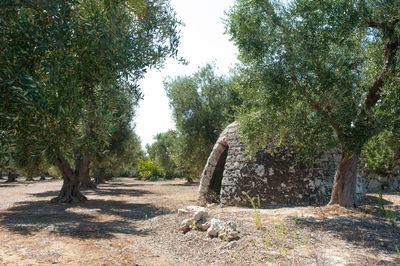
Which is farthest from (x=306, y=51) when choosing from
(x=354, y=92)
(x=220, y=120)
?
(x=220, y=120)

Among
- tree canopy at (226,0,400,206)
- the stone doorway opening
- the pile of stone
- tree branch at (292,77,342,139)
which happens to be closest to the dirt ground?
the pile of stone

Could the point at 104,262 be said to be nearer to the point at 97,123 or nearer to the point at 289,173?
the point at 97,123

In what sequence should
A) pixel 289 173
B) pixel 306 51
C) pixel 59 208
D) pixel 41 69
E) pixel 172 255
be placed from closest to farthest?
1. pixel 41 69
2. pixel 172 255
3. pixel 306 51
4. pixel 289 173
5. pixel 59 208

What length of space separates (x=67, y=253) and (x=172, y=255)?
2.11 meters

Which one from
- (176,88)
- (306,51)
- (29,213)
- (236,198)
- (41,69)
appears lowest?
(29,213)

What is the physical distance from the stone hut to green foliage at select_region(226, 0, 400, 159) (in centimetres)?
187

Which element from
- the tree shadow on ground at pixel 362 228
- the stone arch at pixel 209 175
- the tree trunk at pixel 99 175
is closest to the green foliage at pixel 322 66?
the tree shadow on ground at pixel 362 228

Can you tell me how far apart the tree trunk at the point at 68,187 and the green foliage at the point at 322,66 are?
11.0 m

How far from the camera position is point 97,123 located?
200 inches

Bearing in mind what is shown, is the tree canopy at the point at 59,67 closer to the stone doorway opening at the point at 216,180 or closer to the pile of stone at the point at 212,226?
the pile of stone at the point at 212,226

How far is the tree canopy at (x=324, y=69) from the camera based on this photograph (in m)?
6.39

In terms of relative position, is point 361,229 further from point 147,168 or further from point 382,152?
point 147,168

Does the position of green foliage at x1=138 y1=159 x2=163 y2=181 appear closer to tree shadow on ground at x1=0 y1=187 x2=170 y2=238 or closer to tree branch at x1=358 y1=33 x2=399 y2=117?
tree shadow on ground at x1=0 y1=187 x2=170 y2=238

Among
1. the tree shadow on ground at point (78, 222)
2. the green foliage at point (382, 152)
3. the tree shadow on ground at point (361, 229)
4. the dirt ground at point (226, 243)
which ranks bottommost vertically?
the tree shadow on ground at point (78, 222)
